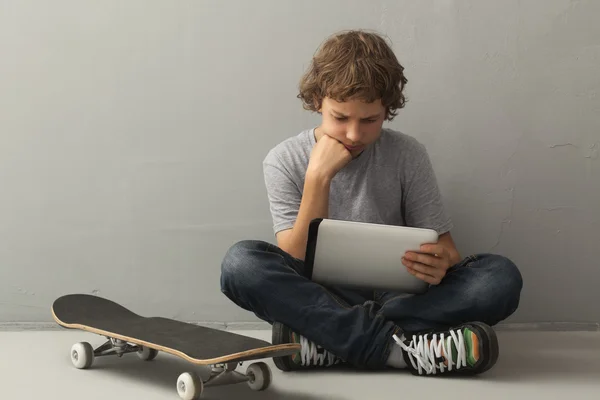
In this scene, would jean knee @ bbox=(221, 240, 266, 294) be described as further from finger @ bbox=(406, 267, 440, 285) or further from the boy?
finger @ bbox=(406, 267, 440, 285)

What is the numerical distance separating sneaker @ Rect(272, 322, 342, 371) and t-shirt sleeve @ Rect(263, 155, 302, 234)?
27 cm

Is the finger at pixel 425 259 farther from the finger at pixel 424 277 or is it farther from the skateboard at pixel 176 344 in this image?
the skateboard at pixel 176 344

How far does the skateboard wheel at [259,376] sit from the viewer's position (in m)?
1.45

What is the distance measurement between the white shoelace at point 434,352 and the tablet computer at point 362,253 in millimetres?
126

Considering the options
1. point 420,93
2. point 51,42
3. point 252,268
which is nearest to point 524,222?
point 420,93

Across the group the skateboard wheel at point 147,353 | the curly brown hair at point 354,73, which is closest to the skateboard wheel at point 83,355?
the skateboard wheel at point 147,353

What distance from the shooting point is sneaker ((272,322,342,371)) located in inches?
62.9

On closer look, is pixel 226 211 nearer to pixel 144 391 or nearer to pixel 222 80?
pixel 222 80

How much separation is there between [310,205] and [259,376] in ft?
1.34

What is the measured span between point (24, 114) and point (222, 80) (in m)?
0.54

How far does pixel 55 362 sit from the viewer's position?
1.69 meters

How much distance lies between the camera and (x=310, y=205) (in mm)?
1682

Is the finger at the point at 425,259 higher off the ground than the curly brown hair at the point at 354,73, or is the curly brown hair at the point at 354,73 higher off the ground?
the curly brown hair at the point at 354,73

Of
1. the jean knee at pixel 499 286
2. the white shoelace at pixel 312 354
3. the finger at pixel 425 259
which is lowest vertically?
the white shoelace at pixel 312 354
